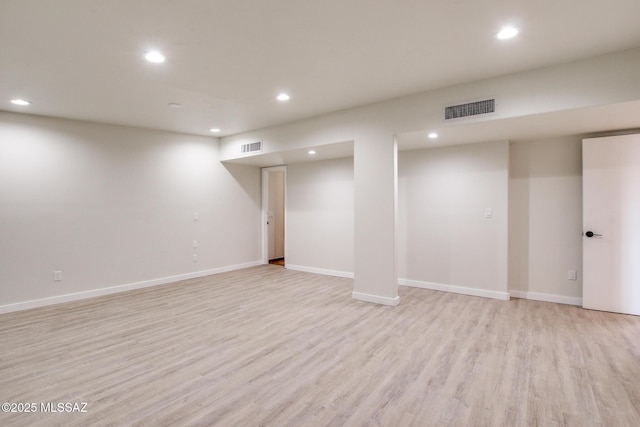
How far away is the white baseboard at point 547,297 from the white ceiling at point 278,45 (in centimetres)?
299

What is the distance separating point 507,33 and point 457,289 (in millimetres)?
3476

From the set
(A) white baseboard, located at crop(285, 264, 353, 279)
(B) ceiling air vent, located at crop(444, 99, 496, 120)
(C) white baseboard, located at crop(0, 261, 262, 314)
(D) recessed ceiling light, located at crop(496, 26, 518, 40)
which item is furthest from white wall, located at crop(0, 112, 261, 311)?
(D) recessed ceiling light, located at crop(496, 26, 518, 40)

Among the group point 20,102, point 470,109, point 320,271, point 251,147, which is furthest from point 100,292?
point 470,109

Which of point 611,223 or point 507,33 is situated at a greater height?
point 507,33

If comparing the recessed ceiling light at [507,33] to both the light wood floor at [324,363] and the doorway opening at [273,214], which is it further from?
the doorway opening at [273,214]

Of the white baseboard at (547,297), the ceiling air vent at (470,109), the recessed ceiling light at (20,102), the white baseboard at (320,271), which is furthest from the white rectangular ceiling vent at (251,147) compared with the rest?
the white baseboard at (547,297)

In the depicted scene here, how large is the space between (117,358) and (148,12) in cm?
277

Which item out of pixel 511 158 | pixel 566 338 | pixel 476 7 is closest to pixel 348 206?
pixel 511 158

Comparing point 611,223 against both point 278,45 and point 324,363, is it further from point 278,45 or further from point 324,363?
point 278,45

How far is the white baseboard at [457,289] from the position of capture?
4.48 metres

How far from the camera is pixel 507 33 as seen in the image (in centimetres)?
250

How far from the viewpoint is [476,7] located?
85.8 inches

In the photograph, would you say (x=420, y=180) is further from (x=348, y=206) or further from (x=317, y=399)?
(x=317, y=399)

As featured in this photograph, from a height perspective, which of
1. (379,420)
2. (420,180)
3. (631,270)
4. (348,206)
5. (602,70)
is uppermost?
(602,70)
